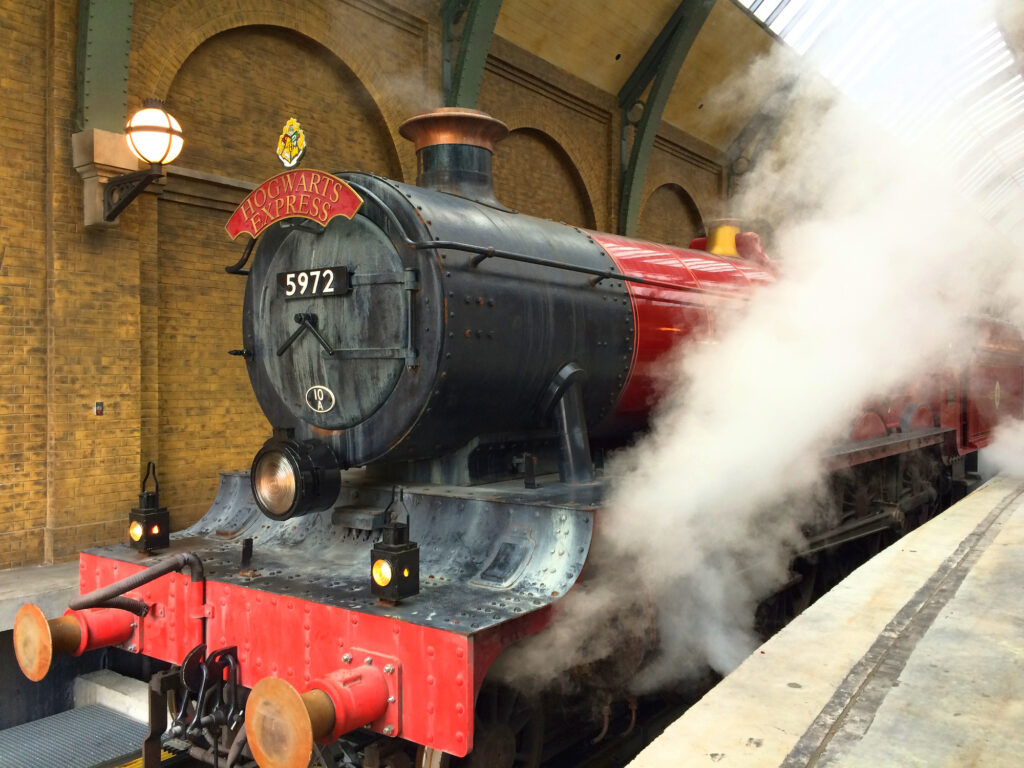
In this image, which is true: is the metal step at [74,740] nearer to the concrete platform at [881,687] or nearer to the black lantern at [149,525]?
the black lantern at [149,525]

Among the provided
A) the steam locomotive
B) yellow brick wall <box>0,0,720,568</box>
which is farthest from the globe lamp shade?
the steam locomotive

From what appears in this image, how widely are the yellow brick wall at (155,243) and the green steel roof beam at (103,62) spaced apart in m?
0.13

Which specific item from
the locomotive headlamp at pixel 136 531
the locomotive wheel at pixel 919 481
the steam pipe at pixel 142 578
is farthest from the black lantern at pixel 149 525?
the locomotive wheel at pixel 919 481

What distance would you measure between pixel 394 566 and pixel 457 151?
2.01 meters

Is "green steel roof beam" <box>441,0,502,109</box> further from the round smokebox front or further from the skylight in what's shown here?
the round smokebox front

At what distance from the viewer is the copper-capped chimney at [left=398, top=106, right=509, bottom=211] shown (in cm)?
364

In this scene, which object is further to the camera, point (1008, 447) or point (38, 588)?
point (1008, 447)

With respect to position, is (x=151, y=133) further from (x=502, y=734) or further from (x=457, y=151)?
(x=502, y=734)

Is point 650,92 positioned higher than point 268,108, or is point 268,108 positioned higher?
point 650,92

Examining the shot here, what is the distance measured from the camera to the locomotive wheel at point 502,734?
2.53 meters

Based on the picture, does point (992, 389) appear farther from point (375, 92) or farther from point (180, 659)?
point (180, 659)

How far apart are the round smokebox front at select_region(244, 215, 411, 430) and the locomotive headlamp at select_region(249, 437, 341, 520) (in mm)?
182

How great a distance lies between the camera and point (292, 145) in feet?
11.3

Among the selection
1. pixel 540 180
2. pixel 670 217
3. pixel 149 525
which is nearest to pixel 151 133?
pixel 149 525
